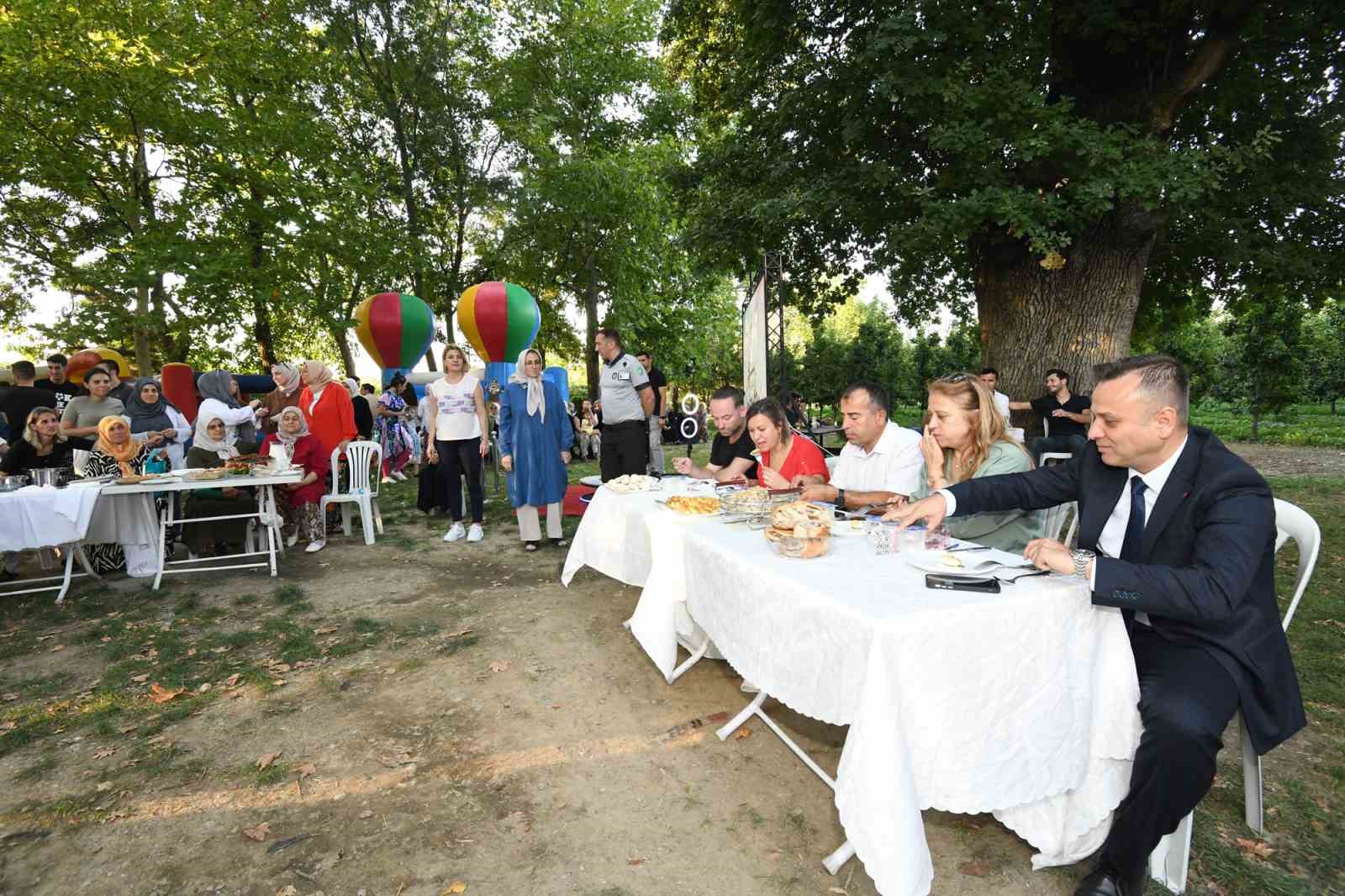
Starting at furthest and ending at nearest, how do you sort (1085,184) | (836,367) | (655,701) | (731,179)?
1. (836,367)
2. (731,179)
3. (1085,184)
4. (655,701)

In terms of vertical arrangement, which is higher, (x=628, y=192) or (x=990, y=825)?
(x=628, y=192)

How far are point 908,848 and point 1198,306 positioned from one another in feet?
39.8

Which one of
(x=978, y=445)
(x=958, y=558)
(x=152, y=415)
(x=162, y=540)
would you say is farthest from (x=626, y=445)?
(x=152, y=415)

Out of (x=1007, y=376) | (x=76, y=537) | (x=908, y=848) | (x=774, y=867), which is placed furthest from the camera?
(x=1007, y=376)

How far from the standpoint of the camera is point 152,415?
6.63 meters

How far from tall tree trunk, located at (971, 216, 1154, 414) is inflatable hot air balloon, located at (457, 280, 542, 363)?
9.29 meters

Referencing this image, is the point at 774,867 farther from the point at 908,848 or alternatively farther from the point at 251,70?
the point at 251,70

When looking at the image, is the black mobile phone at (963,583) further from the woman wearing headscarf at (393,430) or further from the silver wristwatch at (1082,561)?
the woman wearing headscarf at (393,430)

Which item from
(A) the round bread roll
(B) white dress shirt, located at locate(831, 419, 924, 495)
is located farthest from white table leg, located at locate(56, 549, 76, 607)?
(B) white dress shirt, located at locate(831, 419, 924, 495)

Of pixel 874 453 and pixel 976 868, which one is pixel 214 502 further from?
pixel 976 868

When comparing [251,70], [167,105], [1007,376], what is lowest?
[1007,376]

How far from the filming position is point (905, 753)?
5.11ft

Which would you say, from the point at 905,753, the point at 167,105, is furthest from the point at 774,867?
the point at 167,105

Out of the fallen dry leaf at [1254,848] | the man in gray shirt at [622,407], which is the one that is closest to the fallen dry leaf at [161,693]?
the man in gray shirt at [622,407]
